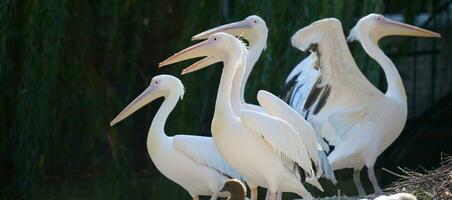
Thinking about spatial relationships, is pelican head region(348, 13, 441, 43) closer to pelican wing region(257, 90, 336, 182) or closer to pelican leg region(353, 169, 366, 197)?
pelican leg region(353, 169, 366, 197)

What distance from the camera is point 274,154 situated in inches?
279

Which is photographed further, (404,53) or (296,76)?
(404,53)

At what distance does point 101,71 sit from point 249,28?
1.87 meters

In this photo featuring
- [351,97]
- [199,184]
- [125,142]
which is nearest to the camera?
[199,184]

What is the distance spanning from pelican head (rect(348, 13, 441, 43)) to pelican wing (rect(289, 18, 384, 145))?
40 cm

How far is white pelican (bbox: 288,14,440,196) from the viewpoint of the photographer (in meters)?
8.27

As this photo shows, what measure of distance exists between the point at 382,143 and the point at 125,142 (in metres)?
2.37

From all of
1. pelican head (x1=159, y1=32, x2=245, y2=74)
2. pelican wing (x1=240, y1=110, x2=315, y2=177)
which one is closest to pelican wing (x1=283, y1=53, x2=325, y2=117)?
pelican head (x1=159, y1=32, x2=245, y2=74)

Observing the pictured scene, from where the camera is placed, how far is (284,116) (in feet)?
23.7

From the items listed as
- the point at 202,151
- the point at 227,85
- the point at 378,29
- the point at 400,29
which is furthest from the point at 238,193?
the point at 400,29

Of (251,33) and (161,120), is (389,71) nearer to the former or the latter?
(251,33)

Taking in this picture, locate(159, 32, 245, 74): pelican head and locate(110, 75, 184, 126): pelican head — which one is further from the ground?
locate(159, 32, 245, 74): pelican head

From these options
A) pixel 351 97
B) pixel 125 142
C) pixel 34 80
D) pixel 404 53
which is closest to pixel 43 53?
pixel 34 80

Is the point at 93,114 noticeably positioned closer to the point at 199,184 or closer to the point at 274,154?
the point at 199,184
